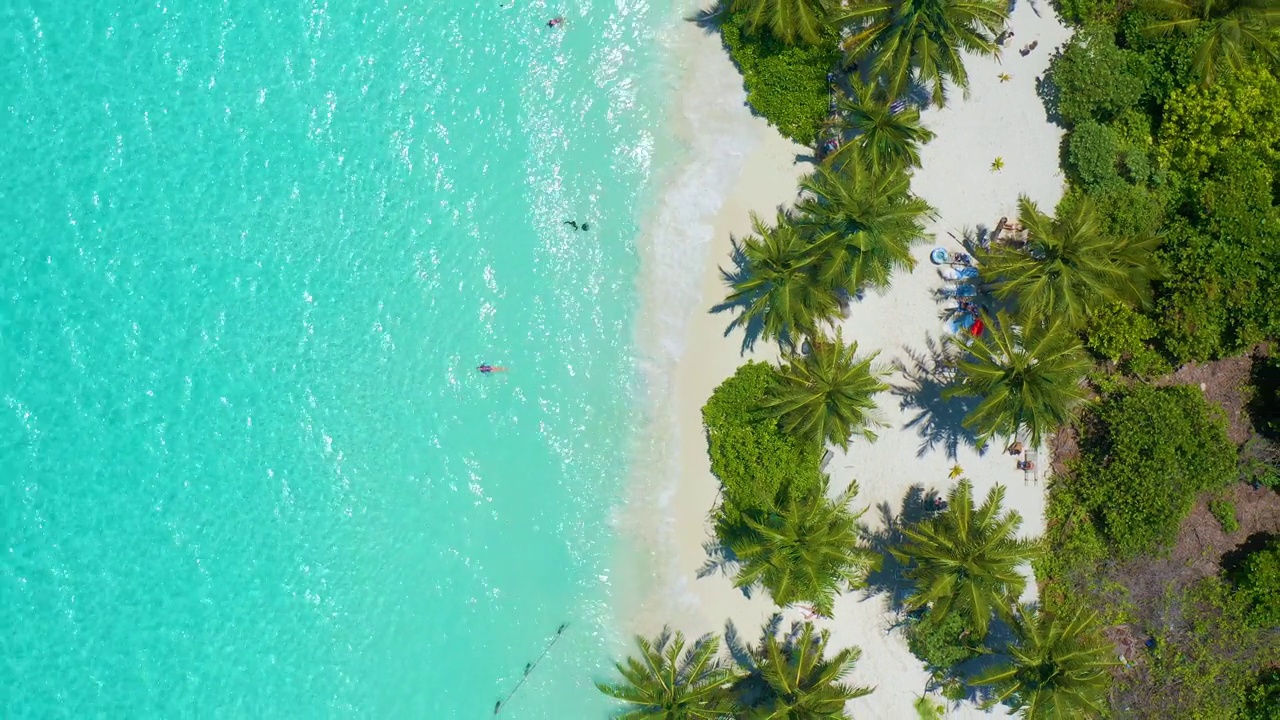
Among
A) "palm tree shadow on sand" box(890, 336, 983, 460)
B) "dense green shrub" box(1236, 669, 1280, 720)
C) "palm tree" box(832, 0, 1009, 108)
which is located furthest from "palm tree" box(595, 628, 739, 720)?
"palm tree" box(832, 0, 1009, 108)

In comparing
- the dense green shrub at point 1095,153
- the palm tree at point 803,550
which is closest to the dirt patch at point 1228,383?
the dense green shrub at point 1095,153

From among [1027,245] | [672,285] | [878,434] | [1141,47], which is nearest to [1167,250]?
[1027,245]

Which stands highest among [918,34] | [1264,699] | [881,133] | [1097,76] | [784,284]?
[918,34]

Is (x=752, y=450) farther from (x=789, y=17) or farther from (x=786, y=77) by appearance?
(x=789, y=17)

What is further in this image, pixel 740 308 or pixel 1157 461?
pixel 740 308

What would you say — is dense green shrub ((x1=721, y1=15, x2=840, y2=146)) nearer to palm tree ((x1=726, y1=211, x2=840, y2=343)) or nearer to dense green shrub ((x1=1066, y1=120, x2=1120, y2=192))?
palm tree ((x1=726, y1=211, x2=840, y2=343))

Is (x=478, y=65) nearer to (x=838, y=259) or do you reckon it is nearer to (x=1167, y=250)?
(x=838, y=259)

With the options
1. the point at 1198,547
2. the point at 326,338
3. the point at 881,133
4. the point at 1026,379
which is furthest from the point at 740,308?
the point at 1198,547
